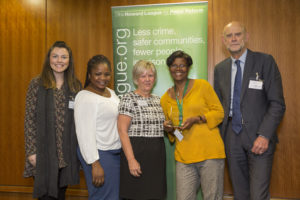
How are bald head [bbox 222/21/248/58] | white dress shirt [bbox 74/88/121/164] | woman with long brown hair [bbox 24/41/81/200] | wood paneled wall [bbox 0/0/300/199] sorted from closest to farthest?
white dress shirt [bbox 74/88/121/164] → woman with long brown hair [bbox 24/41/81/200] → bald head [bbox 222/21/248/58] → wood paneled wall [bbox 0/0/300/199]

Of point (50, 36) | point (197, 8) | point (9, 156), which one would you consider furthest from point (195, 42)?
point (9, 156)

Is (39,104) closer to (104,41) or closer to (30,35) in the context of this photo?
(104,41)

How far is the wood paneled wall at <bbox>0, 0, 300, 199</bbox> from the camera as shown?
3.40m

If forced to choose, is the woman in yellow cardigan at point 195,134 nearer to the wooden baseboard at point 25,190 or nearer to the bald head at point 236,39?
the bald head at point 236,39

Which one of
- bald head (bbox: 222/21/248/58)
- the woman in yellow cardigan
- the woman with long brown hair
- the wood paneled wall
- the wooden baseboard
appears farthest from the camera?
the wooden baseboard

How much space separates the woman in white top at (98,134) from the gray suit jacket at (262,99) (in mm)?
1209

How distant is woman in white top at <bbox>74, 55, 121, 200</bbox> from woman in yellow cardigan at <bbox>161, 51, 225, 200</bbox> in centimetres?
54

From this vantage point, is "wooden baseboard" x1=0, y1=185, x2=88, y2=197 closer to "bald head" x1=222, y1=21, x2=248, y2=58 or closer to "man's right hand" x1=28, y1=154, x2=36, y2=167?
"man's right hand" x1=28, y1=154, x2=36, y2=167

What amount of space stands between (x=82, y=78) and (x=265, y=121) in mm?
2764

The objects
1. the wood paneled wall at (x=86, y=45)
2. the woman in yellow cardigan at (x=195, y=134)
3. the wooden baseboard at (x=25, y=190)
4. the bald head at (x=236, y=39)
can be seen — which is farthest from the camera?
the wooden baseboard at (x=25, y=190)

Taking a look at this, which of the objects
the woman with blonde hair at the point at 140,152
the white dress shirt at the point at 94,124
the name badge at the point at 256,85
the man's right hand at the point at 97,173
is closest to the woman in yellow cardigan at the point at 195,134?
the woman with blonde hair at the point at 140,152

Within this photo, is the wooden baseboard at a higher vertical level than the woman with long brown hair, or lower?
lower

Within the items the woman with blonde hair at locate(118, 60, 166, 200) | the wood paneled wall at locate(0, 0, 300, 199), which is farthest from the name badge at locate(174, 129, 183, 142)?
the wood paneled wall at locate(0, 0, 300, 199)

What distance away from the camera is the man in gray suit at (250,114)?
7.47 feet
